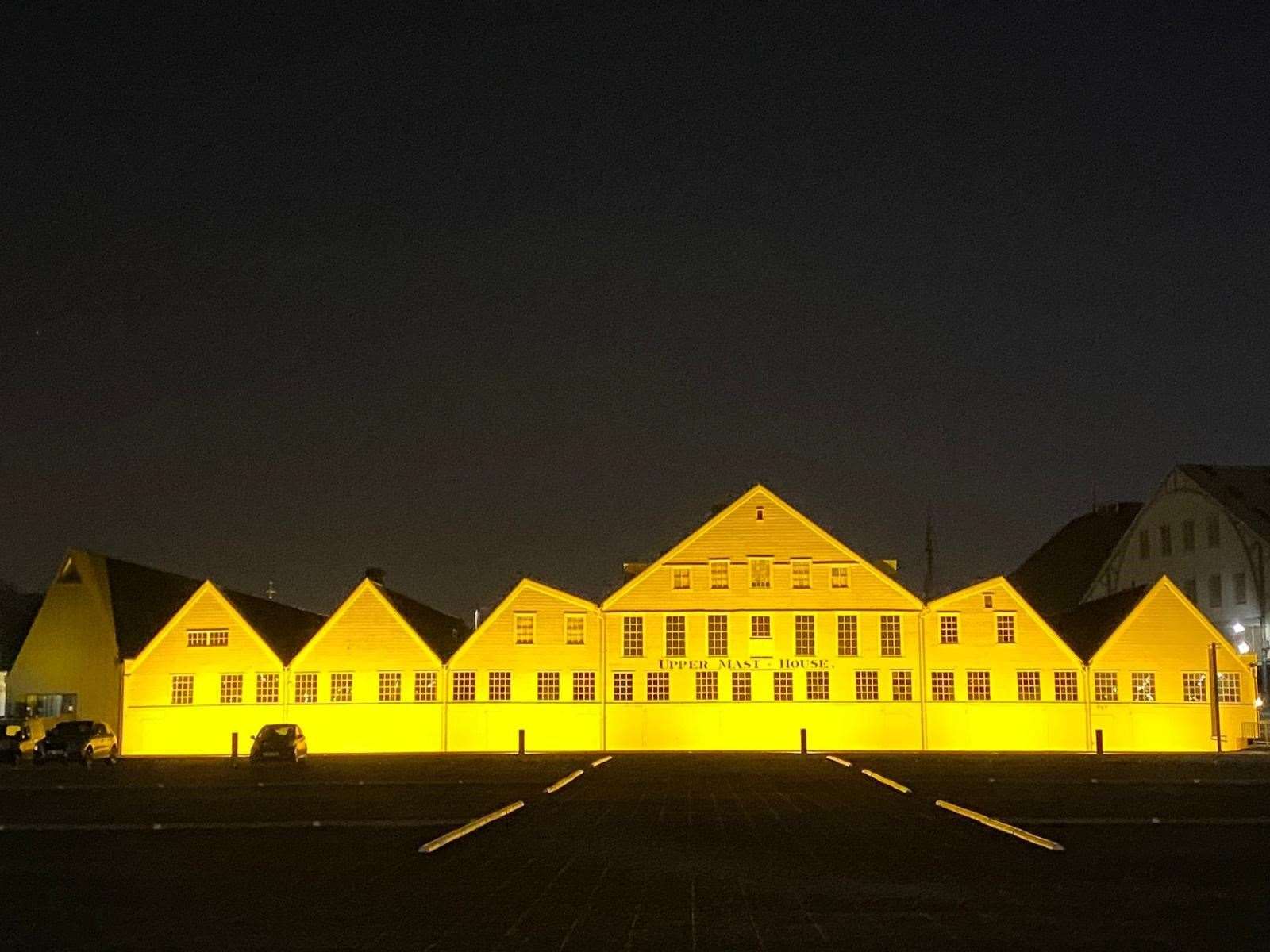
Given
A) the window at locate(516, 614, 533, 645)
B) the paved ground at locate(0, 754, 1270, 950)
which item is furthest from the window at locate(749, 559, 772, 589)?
the paved ground at locate(0, 754, 1270, 950)

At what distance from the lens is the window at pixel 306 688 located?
2749 inches

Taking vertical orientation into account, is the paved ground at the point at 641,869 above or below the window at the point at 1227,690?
below

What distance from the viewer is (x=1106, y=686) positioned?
68000 mm

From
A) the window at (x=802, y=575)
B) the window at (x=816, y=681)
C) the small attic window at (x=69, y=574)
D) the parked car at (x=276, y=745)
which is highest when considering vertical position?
the small attic window at (x=69, y=574)

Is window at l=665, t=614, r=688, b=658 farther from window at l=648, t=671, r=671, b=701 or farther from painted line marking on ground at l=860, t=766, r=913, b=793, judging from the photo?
painted line marking on ground at l=860, t=766, r=913, b=793

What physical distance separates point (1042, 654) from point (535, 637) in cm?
2238

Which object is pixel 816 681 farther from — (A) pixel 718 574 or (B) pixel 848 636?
(A) pixel 718 574

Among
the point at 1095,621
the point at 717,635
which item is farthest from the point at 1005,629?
the point at 717,635

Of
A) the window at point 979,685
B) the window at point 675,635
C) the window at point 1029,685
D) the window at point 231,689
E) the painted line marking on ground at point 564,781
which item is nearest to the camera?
the painted line marking on ground at point 564,781

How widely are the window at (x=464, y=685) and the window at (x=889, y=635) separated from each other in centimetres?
1815

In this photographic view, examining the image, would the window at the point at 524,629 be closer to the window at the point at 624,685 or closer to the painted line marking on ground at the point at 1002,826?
the window at the point at 624,685

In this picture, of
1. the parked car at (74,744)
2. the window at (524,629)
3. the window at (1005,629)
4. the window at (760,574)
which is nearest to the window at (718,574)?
the window at (760,574)

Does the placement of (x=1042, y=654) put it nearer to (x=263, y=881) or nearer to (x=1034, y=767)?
(x=1034, y=767)

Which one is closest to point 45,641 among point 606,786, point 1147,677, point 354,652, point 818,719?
point 354,652
